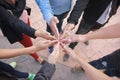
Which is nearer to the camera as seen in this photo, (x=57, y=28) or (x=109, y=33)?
(x=109, y=33)

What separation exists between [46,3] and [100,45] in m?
1.16

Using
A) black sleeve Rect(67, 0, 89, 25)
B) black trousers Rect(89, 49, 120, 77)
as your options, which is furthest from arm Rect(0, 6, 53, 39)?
black trousers Rect(89, 49, 120, 77)

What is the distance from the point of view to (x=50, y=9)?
6.16 ft

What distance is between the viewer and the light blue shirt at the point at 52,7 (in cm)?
184

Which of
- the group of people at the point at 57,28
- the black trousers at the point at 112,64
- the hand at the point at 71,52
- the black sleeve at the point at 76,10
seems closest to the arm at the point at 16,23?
the group of people at the point at 57,28

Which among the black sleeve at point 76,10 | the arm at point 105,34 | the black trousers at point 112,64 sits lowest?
the black trousers at point 112,64

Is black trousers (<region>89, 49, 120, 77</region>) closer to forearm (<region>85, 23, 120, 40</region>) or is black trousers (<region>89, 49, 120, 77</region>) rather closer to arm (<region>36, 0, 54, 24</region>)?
forearm (<region>85, 23, 120, 40</region>)

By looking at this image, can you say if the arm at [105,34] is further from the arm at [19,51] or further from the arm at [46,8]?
the arm at [46,8]

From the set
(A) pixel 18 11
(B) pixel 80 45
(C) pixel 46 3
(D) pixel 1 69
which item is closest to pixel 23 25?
(A) pixel 18 11

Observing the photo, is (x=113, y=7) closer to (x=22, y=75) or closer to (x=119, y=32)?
(x=119, y=32)

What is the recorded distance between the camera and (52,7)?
2.01 metres

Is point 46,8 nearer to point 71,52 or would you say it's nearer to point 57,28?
point 57,28

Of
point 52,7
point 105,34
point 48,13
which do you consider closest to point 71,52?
point 105,34

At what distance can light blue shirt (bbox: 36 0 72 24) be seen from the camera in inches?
72.6
